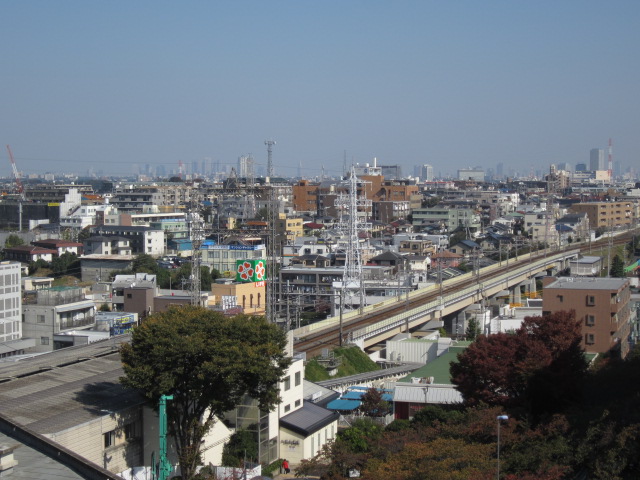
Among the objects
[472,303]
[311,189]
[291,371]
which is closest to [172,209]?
[311,189]

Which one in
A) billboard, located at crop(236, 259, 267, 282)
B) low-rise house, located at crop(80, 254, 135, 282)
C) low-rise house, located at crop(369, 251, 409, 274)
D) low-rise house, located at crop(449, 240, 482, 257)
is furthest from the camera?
low-rise house, located at crop(449, 240, 482, 257)

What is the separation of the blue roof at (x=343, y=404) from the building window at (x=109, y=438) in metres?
Answer: 3.31

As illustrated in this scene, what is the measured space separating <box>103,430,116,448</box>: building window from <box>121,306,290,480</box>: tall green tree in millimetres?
353

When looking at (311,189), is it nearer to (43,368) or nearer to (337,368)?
(337,368)

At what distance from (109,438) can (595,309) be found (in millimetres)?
7198

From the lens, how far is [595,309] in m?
11.3

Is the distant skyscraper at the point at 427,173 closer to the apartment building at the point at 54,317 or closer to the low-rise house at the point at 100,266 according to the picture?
the low-rise house at the point at 100,266

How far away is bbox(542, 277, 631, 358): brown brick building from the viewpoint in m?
11.2

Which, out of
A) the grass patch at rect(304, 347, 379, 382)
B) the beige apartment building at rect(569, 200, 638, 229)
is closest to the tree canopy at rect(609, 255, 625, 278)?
the grass patch at rect(304, 347, 379, 382)

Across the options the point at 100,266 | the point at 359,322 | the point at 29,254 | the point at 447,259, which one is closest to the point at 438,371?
the point at 359,322

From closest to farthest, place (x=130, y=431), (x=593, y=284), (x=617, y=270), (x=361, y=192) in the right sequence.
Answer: (x=130, y=431) → (x=593, y=284) → (x=617, y=270) → (x=361, y=192)

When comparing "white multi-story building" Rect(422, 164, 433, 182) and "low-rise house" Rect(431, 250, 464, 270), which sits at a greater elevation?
→ "white multi-story building" Rect(422, 164, 433, 182)

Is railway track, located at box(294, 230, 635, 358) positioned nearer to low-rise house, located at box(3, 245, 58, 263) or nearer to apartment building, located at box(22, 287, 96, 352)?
apartment building, located at box(22, 287, 96, 352)

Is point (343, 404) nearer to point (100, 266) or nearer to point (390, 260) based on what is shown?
point (390, 260)
